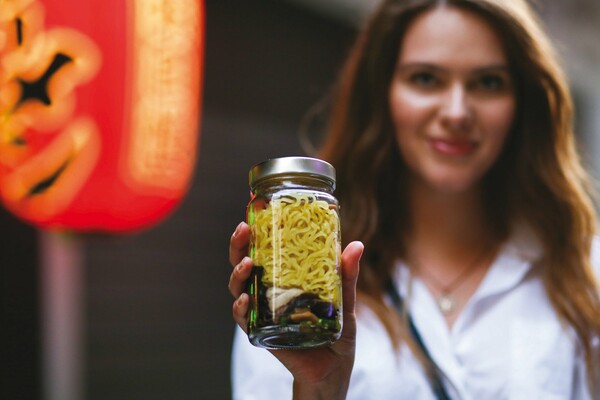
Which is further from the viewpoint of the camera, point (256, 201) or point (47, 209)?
point (47, 209)

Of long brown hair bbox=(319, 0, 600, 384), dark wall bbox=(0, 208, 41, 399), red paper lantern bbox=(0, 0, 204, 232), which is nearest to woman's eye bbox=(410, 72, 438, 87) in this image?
long brown hair bbox=(319, 0, 600, 384)

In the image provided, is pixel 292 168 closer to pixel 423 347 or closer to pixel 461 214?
pixel 423 347

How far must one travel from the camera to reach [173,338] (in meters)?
4.23

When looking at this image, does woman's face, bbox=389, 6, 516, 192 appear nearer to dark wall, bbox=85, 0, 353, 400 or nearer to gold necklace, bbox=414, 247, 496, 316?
gold necklace, bbox=414, 247, 496, 316

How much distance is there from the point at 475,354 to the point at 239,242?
2.81 ft

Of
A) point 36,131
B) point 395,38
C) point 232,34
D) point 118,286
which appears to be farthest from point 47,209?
point 232,34

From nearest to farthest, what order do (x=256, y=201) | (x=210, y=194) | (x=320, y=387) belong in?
(x=256, y=201), (x=320, y=387), (x=210, y=194)

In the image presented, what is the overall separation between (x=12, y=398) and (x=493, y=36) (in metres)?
2.70

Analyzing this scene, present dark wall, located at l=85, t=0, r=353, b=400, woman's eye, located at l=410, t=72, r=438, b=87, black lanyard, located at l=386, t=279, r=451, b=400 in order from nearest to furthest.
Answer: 1. black lanyard, located at l=386, t=279, r=451, b=400
2. woman's eye, located at l=410, t=72, r=438, b=87
3. dark wall, located at l=85, t=0, r=353, b=400

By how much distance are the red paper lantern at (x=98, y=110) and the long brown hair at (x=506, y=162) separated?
2.23 feet

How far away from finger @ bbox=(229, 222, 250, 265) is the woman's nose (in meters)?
0.74

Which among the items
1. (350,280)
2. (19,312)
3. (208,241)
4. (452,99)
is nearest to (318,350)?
(350,280)

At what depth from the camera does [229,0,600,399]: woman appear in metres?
1.70

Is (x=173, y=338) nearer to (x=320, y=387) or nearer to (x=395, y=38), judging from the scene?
(x=395, y=38)
